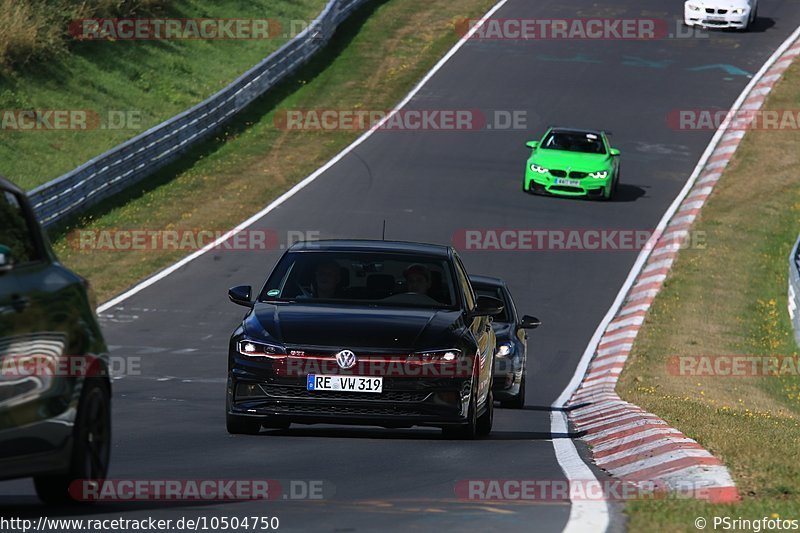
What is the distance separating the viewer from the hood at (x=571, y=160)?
32.8 metres

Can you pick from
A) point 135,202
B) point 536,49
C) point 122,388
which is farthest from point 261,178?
point 122,388

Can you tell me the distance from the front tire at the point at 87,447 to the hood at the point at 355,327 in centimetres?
356

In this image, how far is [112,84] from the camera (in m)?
38.2

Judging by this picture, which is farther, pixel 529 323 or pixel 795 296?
pixel 795 296

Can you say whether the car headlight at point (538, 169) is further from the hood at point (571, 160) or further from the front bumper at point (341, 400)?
the front bumper at point (341, 400)

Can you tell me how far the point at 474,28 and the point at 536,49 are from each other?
2.56 metres

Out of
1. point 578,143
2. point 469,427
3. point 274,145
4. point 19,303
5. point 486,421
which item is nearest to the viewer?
point 19,303

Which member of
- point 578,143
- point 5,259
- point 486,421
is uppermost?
point 5,259

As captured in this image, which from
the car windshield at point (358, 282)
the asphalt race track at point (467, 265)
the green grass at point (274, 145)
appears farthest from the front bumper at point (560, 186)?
the car windshield at point (358, 282)

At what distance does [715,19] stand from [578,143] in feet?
47.4

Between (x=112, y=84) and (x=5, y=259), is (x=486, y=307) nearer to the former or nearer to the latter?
(x=5, y=259)

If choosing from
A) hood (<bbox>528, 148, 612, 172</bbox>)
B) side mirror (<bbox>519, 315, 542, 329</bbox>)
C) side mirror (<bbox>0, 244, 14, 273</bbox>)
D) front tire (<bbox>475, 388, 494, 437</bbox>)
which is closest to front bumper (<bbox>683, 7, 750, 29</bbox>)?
hood (<bbox>528, 148, 612, 172</bbox>)

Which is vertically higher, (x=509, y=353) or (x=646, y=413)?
(x=646, y=413)

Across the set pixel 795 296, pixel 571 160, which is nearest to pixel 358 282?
pixel 795 296
